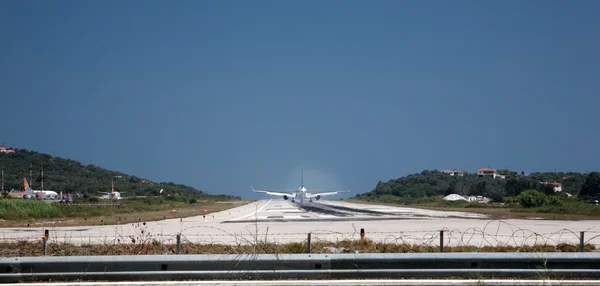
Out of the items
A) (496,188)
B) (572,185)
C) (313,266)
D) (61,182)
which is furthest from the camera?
(61,182)

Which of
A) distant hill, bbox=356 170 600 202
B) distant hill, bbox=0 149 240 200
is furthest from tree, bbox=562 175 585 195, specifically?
distant hill, bbox=0 149 240 200

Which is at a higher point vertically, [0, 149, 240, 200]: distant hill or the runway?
[0, 149, 240, 200]: distant hill

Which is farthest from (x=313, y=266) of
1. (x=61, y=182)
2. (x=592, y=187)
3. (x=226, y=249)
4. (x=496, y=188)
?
(x=61, y=182)

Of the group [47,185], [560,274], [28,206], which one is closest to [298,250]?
[560,274]

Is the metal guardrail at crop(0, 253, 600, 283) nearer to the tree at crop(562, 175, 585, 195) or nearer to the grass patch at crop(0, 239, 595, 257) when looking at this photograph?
the grass patch at crop(0, 239, 595, 257)

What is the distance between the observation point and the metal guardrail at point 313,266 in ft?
38.2

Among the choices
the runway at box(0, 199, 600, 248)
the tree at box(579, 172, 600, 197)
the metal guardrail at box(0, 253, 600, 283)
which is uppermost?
the tree at box(579, 172, 600, 197)

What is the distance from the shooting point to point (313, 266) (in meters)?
11.8

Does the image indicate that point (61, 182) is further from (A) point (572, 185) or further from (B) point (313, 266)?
(B) point (313, 266)

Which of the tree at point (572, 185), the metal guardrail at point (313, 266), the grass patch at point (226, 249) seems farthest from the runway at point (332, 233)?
the tree at point (572, 185)

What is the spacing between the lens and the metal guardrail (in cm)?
1166

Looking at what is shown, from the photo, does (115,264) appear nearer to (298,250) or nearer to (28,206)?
(298,250)

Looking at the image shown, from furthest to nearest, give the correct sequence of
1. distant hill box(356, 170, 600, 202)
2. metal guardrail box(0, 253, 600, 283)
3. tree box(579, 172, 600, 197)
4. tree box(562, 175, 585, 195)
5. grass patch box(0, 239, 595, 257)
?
tree box(562, 175, 585, 195) → distant hill box(356, 170, 600, 202) → tree box(579, 172, 600, 197) → grass patch box(0, 239, 595, 257) → metal guardrail box(0, 253, 600, 283)

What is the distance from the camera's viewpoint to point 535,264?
1181 cm
